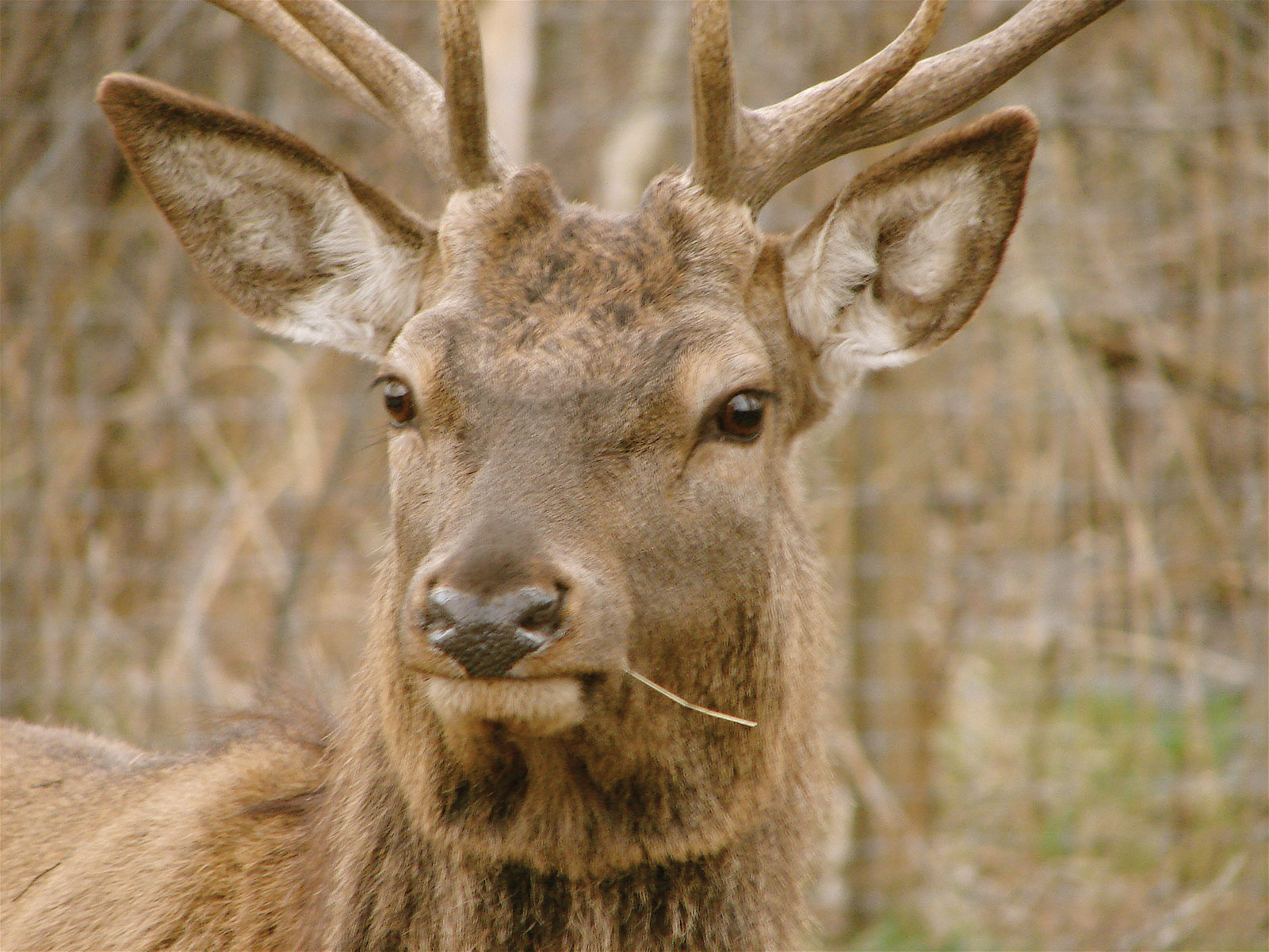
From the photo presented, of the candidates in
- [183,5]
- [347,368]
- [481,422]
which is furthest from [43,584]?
[481,422]

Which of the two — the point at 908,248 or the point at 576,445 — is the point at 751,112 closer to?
the point at 908,248

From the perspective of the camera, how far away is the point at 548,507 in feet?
8.17

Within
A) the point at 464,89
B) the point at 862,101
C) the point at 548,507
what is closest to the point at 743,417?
the point at 548,507

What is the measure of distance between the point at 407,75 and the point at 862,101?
41.7 inches

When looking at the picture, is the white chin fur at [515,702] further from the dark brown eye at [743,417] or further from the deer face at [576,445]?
the dark brown eye at [743,417]

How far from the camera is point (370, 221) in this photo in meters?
3.29

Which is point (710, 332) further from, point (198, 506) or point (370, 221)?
point (198, 506)

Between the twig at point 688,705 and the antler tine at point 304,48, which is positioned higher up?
the antler tine at point 304,48

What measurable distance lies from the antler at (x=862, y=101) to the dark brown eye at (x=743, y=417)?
20.8 inches

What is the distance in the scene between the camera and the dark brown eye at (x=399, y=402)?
9.52ft

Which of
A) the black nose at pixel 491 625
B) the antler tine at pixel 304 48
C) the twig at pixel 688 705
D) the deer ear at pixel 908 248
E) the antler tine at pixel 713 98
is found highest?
the antler tine at pixel 304 48

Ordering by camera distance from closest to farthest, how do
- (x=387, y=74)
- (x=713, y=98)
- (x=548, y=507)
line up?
1. (x=548, y=507)
2. (x=713, y=98)
3. (x=387, y=74)

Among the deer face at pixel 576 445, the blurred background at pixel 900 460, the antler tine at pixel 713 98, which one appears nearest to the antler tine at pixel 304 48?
the deer face at pixel 576 445

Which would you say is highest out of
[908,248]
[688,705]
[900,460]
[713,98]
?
[713,98]
